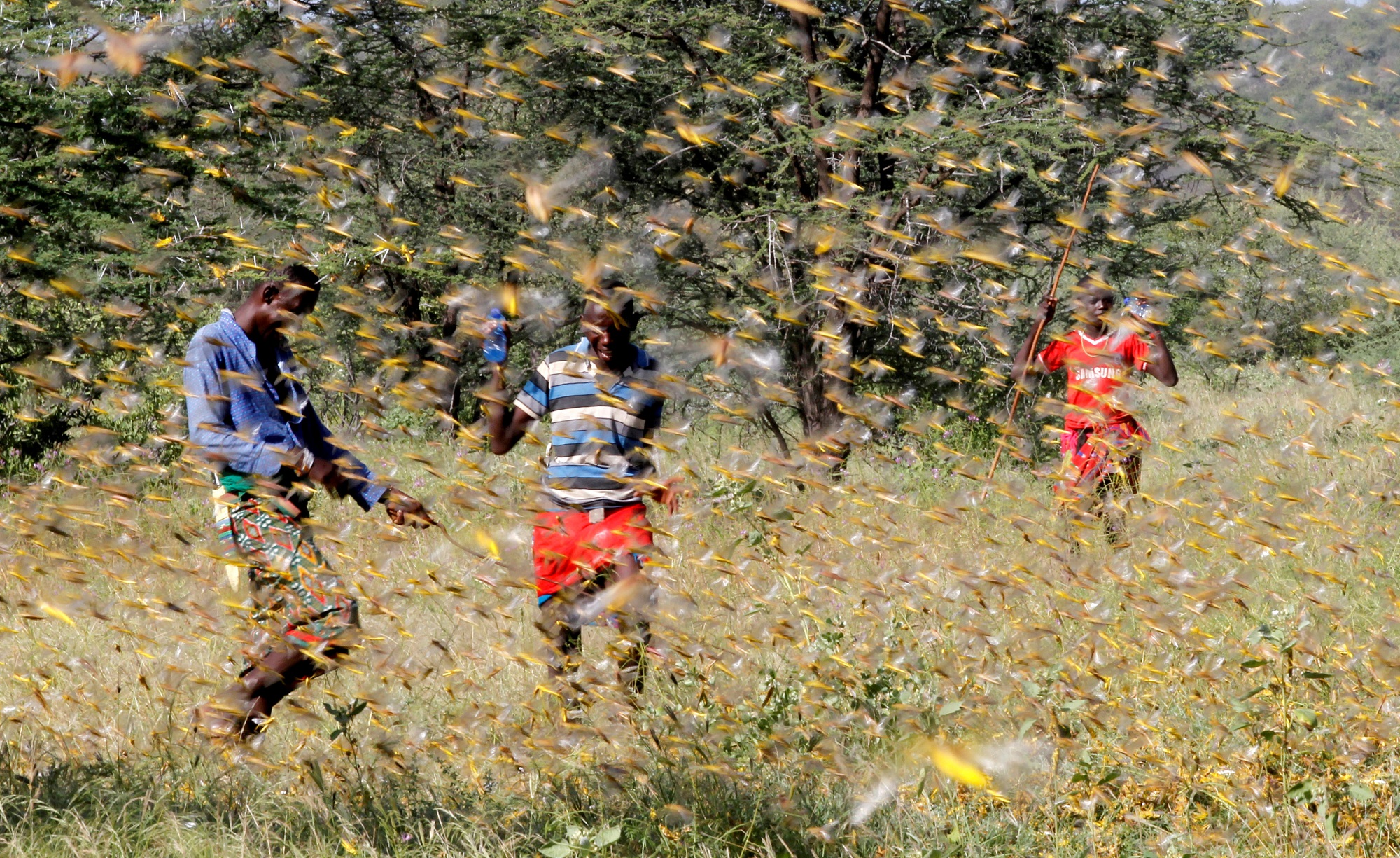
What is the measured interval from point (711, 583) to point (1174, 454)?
15.9 feet

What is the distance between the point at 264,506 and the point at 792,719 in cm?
184

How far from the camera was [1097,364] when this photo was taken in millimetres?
6613

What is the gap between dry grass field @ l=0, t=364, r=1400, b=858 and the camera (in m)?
3.21

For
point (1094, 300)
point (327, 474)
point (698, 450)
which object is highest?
point (327, 474)

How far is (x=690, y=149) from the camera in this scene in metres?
9.80

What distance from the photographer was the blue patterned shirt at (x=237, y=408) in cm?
390

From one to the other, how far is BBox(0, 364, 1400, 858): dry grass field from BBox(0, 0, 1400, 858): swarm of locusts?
0.10 feet

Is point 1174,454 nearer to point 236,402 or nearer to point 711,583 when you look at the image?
point 711,583

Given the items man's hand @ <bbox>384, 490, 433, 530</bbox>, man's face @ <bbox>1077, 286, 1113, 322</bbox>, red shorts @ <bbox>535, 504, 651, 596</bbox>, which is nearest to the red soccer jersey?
man's face @ <bbox>1077, 286, 1113, 322</bbox>

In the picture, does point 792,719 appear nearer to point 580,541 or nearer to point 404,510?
point 580,541

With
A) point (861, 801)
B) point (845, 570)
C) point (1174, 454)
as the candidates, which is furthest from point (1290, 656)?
point (1174, 454)

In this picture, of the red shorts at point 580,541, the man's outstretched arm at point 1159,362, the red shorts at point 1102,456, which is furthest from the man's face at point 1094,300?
the red shorts at point 580,541

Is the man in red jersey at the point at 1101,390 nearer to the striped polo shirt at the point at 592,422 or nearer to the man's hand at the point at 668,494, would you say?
the man's hand at the point at 668,494

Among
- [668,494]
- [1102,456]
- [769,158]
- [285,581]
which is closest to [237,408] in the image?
[285,581]
